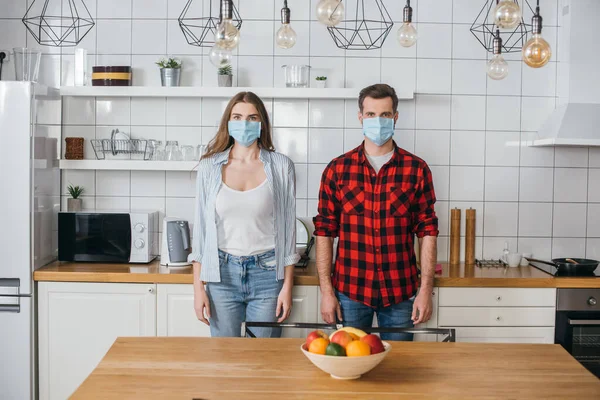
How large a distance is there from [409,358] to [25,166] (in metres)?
2.19

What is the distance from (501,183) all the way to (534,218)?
10.6 inches

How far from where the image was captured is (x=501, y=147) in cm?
392

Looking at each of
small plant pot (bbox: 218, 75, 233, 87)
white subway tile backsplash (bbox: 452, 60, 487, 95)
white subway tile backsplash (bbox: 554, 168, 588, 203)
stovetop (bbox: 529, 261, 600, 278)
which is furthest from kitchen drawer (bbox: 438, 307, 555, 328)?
small plant pot (bbox: 218, 75, 233, 87)

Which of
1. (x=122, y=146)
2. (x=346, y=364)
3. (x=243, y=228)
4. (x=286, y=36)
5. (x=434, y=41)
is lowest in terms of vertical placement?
(x=346, y=364)

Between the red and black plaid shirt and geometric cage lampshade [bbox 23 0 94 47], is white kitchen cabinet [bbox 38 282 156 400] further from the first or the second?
geometric cage lampshade [bbox 23 0 94 47]

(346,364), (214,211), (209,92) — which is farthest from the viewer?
(209,92)

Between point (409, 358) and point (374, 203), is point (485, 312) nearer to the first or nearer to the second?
point (374, 203)

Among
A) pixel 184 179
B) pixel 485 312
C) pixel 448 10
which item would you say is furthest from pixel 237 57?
pixel 485 312

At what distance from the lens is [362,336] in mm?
2000

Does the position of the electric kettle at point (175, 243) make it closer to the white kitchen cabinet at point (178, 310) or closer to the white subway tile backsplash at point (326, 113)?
the white kitchen cabinet at point (178, 310)

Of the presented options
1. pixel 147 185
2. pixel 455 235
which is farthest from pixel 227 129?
pixel 455 235

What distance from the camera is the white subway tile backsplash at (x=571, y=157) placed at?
391cm

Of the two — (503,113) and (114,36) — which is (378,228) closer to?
(503,113)

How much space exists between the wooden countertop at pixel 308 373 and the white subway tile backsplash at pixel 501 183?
5.43ft
